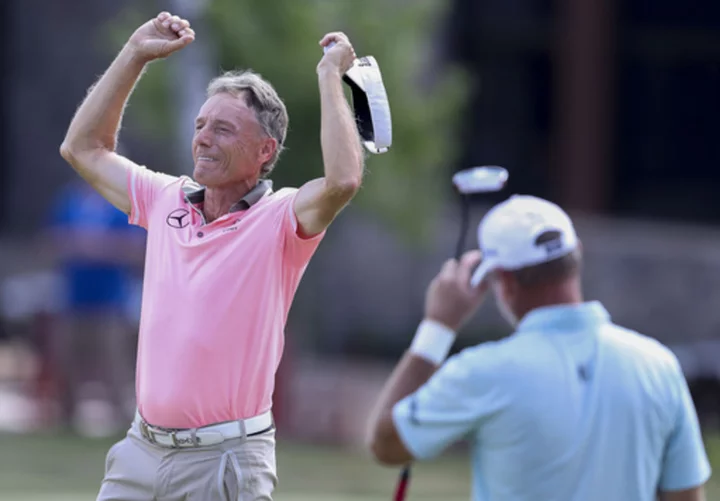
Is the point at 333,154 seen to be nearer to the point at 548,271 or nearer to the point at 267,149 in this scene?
the point at 267,149

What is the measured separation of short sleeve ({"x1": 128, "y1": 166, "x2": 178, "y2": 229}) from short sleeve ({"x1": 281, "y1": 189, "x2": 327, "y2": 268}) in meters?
0.51

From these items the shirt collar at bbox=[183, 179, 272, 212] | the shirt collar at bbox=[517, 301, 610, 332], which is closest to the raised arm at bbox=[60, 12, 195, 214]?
the shirt collar at bbox=[183, 179, 272, 212]

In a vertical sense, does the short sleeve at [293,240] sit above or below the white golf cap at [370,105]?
below

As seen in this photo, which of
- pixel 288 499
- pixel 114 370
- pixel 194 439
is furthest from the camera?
pixel 114 370

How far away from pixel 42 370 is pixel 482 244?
420 inches

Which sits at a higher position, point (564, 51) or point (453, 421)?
point (453, 421)

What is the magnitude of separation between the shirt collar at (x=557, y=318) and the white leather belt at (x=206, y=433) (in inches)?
50.0

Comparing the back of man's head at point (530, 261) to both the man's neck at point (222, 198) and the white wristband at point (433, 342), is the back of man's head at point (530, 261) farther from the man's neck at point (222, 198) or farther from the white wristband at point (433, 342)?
the man's neck at point (222, 198)

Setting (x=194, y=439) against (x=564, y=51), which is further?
(x=564, y=51)

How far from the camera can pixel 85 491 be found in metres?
11.2

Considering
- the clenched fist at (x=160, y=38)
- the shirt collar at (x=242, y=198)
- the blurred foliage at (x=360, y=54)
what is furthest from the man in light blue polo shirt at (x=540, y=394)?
the blurred foliage at (x=360, y=54)

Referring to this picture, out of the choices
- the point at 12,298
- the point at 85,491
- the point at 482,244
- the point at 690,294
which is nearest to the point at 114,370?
the point at 85,491

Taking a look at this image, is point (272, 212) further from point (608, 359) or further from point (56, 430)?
point (56, 430)

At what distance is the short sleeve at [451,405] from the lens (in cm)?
395
